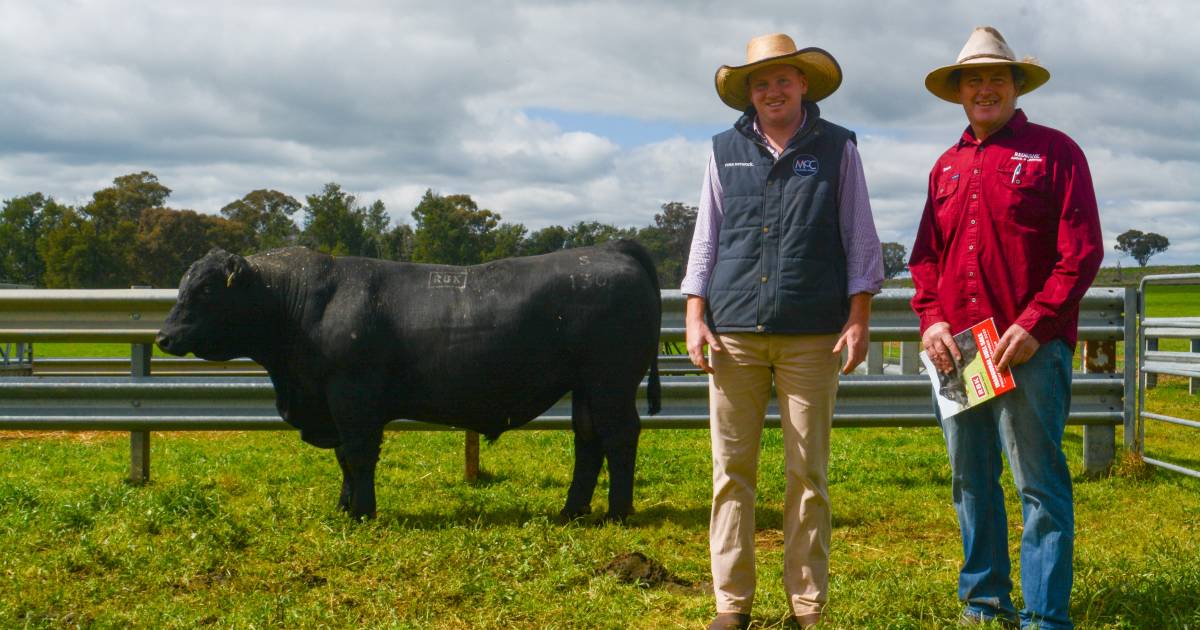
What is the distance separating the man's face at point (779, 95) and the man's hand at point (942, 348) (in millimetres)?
971

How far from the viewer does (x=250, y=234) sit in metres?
76.2

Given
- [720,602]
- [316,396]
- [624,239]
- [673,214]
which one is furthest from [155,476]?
[673,214]

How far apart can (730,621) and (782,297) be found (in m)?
1.27

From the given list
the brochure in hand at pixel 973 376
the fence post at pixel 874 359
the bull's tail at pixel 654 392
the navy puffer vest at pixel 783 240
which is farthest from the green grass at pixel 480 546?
the fence post at pixel 874 359

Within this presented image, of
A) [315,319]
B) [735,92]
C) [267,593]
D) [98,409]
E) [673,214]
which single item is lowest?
[267,593]

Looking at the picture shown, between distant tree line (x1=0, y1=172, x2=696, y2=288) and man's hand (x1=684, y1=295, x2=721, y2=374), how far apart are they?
185 feet

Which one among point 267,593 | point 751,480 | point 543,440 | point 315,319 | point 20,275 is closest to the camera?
point 751,480

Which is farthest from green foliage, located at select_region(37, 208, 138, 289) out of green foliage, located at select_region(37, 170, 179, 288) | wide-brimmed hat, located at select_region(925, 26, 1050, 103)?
wide-brimmed hat, located at select_region(925, 26, 1050, 103)

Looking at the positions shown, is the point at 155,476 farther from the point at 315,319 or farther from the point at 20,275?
the point at 20,275

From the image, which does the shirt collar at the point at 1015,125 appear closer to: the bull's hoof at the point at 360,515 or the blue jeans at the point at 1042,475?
the blue jeans at the point at 1042,475

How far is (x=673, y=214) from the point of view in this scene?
Answer: 6291 cm

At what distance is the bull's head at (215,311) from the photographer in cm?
590

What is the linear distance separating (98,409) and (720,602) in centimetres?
501

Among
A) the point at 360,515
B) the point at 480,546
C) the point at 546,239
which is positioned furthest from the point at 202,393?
the point at 546,239
